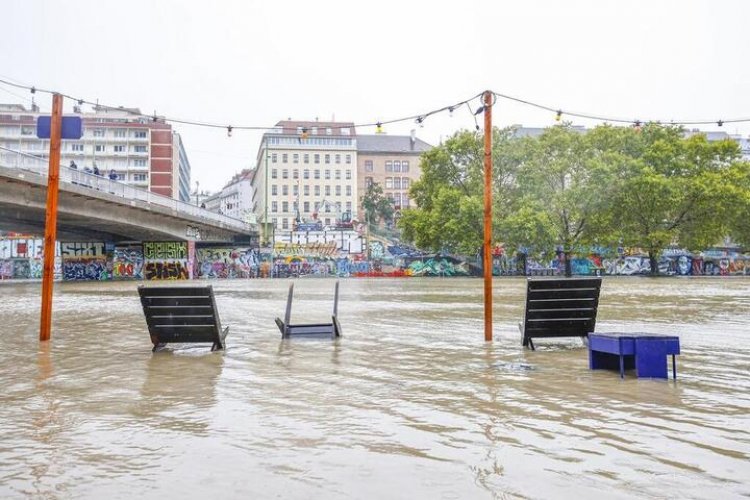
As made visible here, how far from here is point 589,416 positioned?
591 centimetres

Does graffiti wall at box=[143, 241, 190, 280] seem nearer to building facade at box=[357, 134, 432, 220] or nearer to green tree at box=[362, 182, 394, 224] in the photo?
green tree at box=[362, 182, 394, 224]

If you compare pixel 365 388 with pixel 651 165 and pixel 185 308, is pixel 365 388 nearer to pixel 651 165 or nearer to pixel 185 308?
pixel 185 308

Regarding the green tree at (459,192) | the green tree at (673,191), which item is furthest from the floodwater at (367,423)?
the green tree at (459,192)

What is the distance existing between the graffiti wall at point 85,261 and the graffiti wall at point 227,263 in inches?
371

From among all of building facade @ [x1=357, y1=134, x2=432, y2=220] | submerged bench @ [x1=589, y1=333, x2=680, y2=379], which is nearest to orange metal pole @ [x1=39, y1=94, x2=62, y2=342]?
submerged bench @ [x1=589, y1=333, x2=680, y2=379]

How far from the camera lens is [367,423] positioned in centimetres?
572

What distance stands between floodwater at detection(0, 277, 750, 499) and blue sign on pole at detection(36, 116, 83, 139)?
4070mm

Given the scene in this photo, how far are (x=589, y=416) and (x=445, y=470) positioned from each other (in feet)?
6.92

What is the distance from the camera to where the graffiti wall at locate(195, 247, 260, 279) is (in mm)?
69562

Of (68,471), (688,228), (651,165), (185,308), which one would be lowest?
(68,471)

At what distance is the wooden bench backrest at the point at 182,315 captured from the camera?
1030 cm

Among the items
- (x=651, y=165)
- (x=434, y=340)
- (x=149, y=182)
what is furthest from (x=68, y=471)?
(x=149, y=182)

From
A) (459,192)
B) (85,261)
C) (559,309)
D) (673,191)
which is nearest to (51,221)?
(559,309)

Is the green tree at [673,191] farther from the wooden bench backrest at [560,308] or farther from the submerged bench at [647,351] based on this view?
the submerged bench at [647,351]
